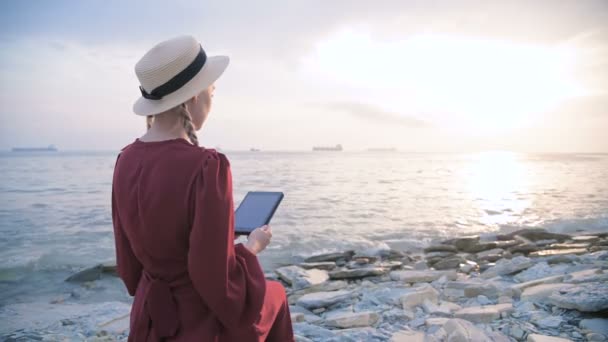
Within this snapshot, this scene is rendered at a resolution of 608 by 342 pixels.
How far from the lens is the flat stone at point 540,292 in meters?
5.11

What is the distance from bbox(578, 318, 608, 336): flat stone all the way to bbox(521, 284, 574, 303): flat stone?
0.71m

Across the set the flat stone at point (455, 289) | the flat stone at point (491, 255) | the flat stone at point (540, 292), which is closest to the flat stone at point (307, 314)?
the flat stone at point (455, 289)

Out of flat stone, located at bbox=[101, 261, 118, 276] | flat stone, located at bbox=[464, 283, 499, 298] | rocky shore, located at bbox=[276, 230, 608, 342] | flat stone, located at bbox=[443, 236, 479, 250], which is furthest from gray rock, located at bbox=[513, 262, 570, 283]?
flat stone, located at bbox=[101, 261, 118, 276]

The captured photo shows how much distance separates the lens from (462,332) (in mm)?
4105

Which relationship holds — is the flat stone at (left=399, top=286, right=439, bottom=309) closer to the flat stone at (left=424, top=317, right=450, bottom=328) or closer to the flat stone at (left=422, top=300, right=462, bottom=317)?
the flat stone at (left=422, top=300, right=462, bottom=317)

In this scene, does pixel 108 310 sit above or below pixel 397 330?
below

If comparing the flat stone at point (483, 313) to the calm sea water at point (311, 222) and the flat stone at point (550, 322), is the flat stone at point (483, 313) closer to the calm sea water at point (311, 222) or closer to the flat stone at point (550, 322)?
the flat stone at point (550, 322)

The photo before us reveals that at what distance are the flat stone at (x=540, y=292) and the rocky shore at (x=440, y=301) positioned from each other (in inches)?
0.4

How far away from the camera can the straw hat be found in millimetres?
2139

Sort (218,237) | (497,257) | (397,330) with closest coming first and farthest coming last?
(218,237) < (397,330) < (497,257)

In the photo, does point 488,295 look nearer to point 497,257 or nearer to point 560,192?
point 497,257

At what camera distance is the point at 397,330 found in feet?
15.0

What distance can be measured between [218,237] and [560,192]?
2460cm

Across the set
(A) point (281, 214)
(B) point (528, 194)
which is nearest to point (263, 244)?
(A) point (281, 214)
